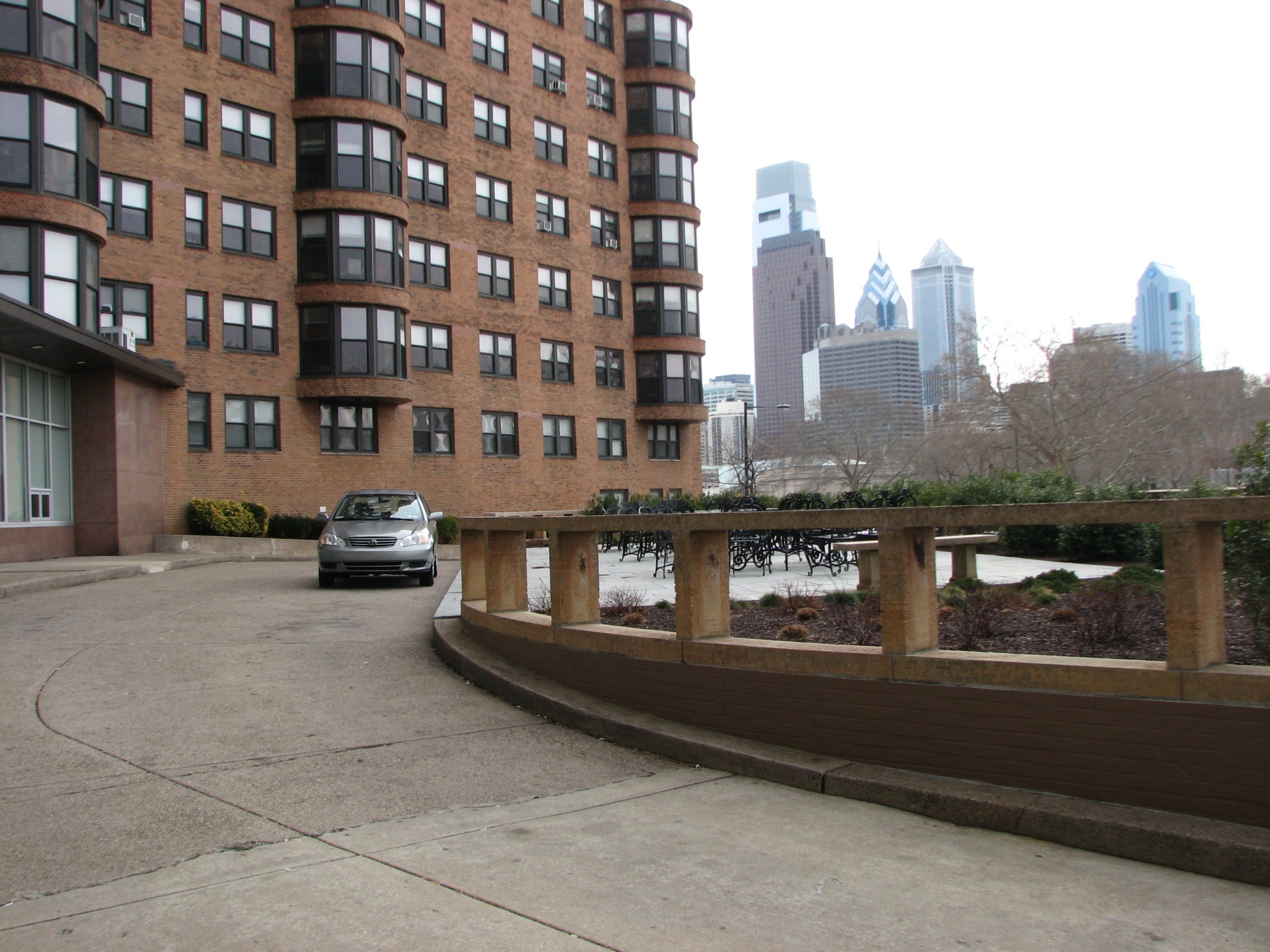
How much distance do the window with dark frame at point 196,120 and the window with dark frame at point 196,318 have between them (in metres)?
4.26

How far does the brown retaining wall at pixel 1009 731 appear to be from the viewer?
4148 mm

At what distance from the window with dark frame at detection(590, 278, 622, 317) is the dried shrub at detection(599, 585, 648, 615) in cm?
2979

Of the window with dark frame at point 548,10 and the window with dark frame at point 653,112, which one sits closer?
the window with dark frame at point 548,10

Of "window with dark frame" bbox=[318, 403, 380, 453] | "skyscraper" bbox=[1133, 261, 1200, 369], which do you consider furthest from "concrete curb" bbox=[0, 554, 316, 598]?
"skyscraper" bbox=[1133, 261, 1200, 369]

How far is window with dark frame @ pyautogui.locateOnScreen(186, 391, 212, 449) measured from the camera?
28.3 meters

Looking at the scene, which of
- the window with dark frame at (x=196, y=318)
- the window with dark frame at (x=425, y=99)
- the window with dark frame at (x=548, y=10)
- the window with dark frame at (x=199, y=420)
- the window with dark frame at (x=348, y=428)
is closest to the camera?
the window with dark frame at (x=199, y=420)

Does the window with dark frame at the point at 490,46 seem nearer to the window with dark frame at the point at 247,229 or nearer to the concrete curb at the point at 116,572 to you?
the window with dark frame at the point at 247,229

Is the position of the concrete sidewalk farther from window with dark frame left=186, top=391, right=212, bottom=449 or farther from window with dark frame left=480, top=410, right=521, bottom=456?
window with dark frame left=480, top=410, right=521, bottom=456

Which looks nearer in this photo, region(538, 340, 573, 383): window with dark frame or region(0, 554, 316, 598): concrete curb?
region(0, 554, 316, 598): concrete curb

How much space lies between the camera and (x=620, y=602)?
968 centimetres

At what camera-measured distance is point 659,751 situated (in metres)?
6.04

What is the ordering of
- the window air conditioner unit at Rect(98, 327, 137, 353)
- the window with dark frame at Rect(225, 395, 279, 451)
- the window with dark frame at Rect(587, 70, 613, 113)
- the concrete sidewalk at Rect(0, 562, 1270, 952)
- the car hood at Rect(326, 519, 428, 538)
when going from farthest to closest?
1. the window with dark frame at Rect(587, 70, 613, 113)
2. the window with dark frame at Rect(225, 395, 279, 451)
3. the window air conditioner unit at Rect(98, 327, 137, 353)
4. the car hood at Rect(326, 519, 428, 538)
5. the concrete sidewalk at Rect(0, 562, 1270, 952)

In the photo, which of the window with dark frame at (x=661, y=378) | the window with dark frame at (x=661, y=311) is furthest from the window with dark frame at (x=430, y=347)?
the window with dark frame at (x=661, y=311)

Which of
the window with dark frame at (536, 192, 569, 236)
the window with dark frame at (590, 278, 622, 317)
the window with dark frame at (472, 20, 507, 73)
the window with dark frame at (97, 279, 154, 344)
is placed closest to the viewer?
the window with dark frame at (97, 279, 154, 344)
